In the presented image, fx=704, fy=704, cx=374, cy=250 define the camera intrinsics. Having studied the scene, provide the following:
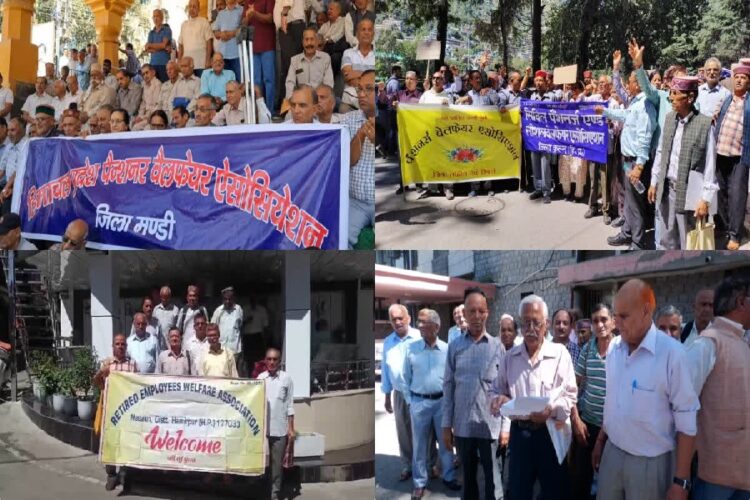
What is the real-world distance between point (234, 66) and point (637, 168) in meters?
2.43

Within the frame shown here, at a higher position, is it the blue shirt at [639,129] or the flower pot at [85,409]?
the blue shirt at [639,129]

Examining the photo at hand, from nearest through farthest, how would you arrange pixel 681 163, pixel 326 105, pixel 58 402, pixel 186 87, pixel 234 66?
pixel 681 163 → pixel 326 105 → pixel 58 402 → pixel 234 66 → pixel 186 87

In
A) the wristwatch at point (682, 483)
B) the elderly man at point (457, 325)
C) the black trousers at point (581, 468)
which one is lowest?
the black trousers at point (581, 468)

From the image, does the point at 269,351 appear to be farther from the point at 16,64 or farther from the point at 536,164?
the point at 16,64

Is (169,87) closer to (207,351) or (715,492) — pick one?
(207,351)

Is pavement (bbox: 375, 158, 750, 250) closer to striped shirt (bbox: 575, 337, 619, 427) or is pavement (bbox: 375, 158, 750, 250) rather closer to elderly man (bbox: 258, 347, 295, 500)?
striped shirt (bbox: 575, 337, 619, 427)

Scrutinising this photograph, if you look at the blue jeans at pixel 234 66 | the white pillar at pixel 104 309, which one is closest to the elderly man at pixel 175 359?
the white pillar at pixel 104 309

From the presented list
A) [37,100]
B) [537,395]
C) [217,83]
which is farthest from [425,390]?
[37,100]

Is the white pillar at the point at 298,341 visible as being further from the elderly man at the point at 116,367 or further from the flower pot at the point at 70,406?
the flower pot at the point at 70,406

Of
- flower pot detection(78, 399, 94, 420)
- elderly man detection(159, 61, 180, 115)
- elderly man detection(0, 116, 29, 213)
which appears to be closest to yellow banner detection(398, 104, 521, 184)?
elderly man detection(159, 61, 180, 115)

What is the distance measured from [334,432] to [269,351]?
54 centimetres

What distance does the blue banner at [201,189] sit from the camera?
3.75 meters

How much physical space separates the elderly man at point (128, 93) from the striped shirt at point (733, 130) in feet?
12.0

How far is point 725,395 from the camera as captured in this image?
263 cm
